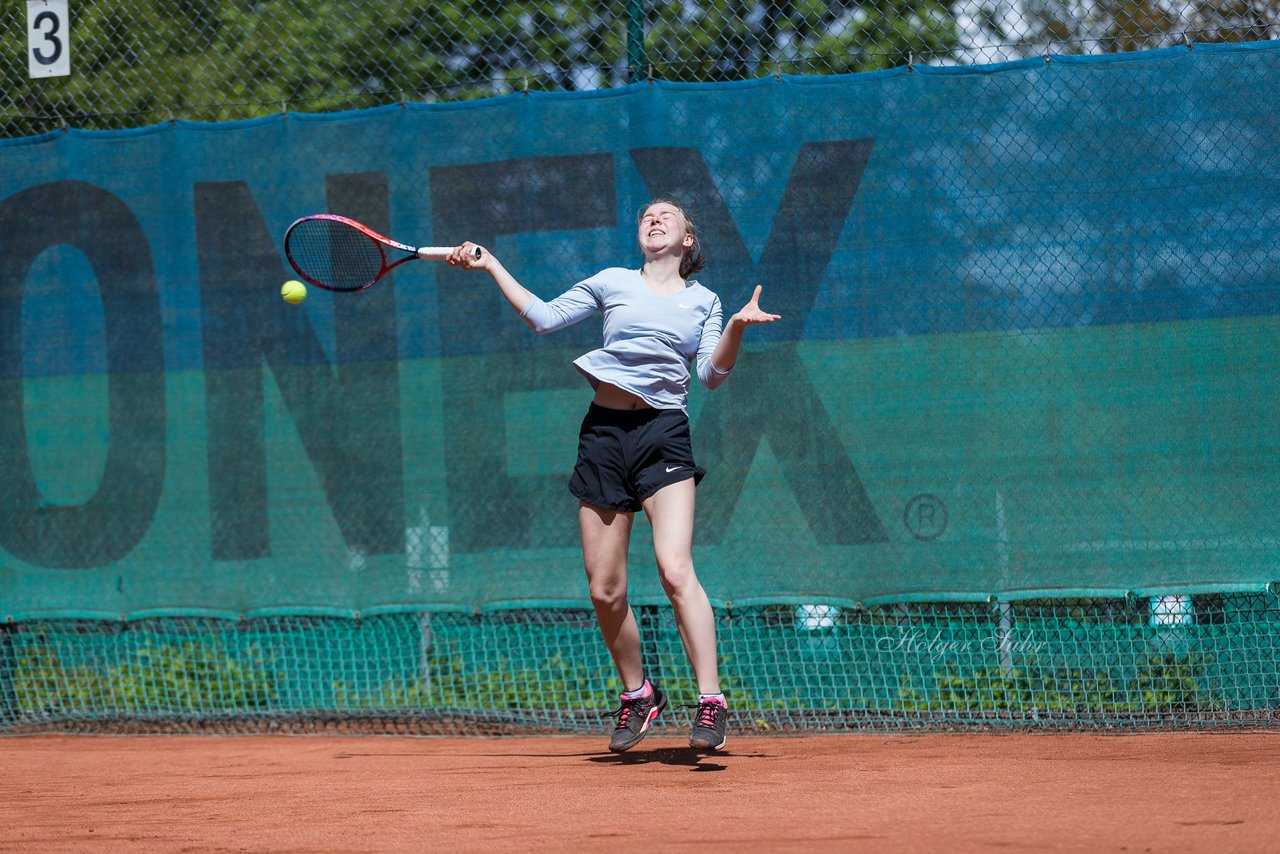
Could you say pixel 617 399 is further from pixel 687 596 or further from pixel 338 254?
pixel 338 254

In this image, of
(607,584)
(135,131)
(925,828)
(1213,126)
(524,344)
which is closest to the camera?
(925,828)

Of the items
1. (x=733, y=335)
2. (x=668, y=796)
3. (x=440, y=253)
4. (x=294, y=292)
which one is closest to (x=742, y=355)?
(x=733, y=335)

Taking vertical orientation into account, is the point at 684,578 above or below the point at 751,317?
below

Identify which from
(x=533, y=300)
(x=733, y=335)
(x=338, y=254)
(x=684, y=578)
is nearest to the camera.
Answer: (x=733, y=335)

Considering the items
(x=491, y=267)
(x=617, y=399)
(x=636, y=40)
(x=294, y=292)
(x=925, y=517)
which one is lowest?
(x=925, y=517)

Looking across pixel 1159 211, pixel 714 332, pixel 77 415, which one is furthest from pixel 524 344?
pixel 1159 211

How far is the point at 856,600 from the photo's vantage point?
481 centimetres

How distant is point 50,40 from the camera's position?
228 inches

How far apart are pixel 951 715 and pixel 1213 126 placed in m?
2.30

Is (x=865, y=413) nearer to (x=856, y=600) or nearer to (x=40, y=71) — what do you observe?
(x=856, y=600)

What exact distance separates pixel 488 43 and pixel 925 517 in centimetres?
592

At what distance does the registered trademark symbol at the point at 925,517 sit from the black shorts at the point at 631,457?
1076 millimetres

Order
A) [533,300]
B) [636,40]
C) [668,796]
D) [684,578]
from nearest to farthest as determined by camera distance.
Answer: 1. [668,796]
2. [684,578]
3. [533,300]
4. [636,40]

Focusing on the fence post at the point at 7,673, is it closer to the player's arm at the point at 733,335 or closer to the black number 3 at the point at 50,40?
the black number 3 at the point at 50,40
